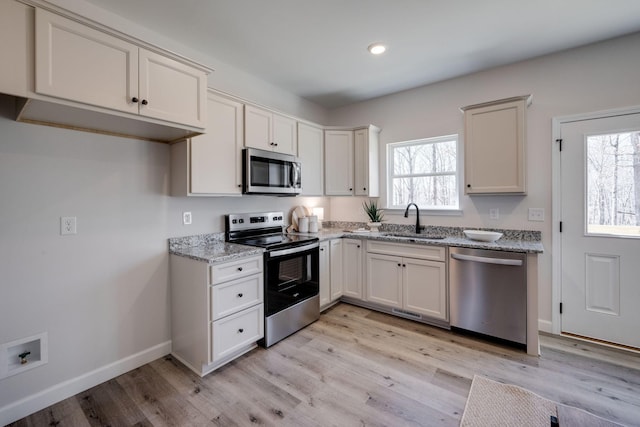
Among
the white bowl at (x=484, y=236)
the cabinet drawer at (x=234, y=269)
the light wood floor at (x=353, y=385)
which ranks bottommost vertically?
the light wood floor at (x=353, y=385)

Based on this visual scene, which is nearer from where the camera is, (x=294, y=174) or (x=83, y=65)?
(x=83, y=65)

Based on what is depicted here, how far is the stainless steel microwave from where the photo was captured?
2.62 meters

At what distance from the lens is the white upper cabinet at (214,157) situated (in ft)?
7.47

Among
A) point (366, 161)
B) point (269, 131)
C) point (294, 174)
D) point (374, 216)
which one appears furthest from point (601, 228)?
point (269, 131)

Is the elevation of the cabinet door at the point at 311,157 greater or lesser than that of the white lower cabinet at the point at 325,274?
greater

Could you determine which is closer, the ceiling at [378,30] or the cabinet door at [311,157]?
the ceiling at [378,30]

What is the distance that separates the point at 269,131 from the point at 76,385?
2.55m

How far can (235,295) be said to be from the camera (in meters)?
2.24

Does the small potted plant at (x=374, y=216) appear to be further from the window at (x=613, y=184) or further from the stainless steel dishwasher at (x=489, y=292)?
the window at (x=613, y=184)

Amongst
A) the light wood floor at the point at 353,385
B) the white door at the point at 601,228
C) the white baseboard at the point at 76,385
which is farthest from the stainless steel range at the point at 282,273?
the white door at the point at 601,228

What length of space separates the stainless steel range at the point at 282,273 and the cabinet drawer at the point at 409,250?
0.69m

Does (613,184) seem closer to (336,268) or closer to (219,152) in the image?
(336,268)

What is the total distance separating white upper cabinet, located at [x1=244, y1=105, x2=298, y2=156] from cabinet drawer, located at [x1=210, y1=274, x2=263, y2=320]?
128 centimetres

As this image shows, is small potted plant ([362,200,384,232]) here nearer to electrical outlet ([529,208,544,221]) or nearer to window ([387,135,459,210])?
window ([387,135,459,210])
